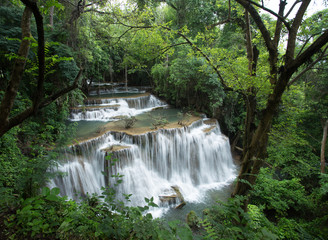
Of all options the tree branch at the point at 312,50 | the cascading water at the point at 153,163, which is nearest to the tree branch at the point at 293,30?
the tree branch at the point at 312,50

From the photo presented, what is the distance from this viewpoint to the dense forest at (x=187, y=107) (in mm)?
2131

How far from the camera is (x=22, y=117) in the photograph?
2.12 meters

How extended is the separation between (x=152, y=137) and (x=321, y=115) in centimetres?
853

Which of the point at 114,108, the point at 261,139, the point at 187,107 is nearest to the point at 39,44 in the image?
the point at 261,139

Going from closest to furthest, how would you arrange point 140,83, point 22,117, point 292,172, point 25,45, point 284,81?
point 22,117, point 25,45, point 284,81, point 292,172, point 140,83

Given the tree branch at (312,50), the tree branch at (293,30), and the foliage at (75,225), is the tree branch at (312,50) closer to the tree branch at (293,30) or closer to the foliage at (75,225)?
the tree branch at (293,30)

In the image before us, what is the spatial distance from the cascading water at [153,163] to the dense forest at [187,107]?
1036 millimetres

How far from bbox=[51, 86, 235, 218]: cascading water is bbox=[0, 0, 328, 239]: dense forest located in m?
1.04

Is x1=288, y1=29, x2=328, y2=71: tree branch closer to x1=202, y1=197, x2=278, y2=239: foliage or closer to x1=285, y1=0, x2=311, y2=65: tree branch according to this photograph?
x1=285, y1=0, x2=311, y2=65: tree branch

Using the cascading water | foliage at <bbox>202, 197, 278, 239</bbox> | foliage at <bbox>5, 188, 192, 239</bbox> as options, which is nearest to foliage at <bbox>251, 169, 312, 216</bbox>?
the cascading water

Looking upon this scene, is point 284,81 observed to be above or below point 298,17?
below

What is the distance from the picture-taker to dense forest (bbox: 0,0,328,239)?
2131 mm

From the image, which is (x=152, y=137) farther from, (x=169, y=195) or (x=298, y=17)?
(x=298, y=17)

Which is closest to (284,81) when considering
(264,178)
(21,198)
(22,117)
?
(22,117)
